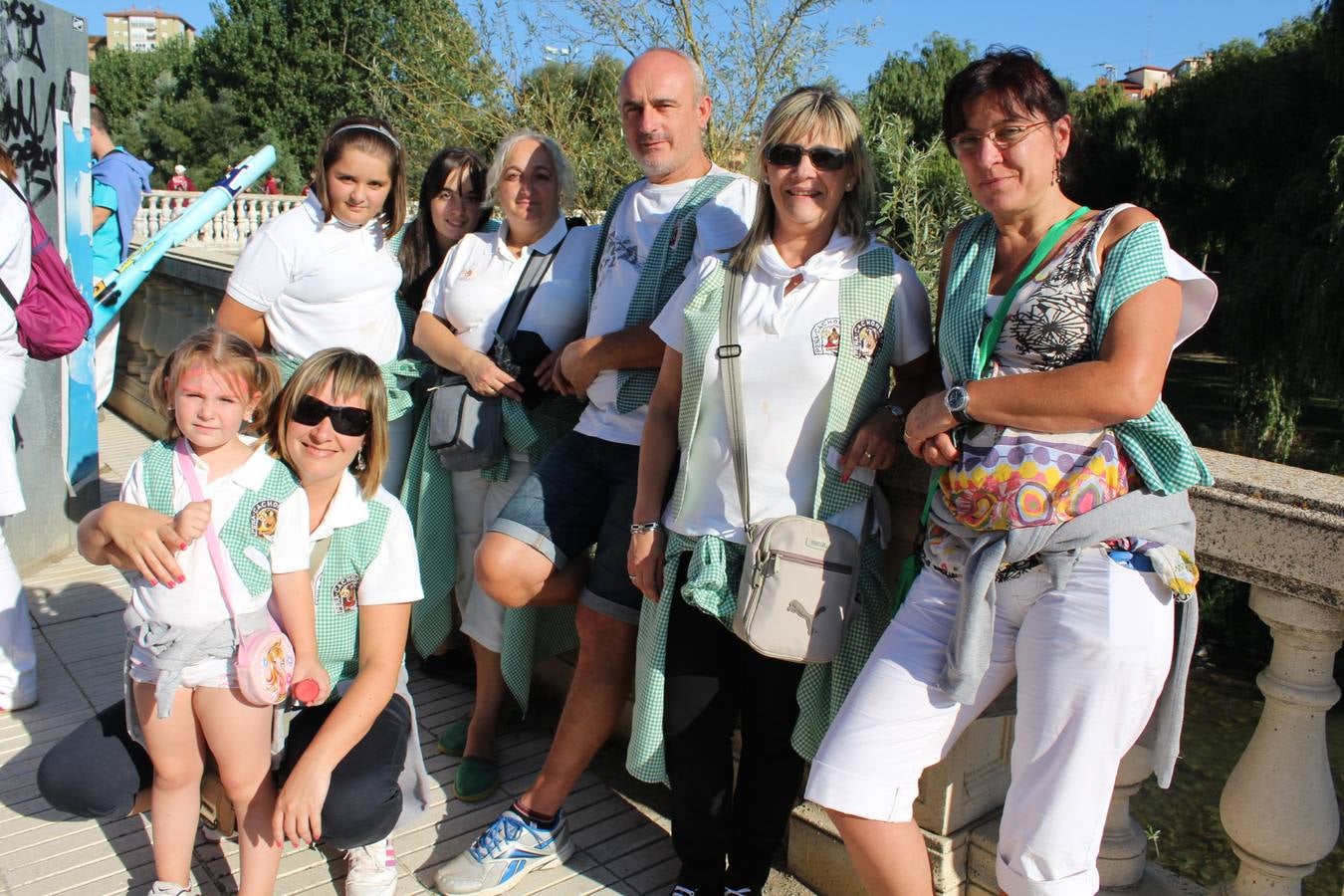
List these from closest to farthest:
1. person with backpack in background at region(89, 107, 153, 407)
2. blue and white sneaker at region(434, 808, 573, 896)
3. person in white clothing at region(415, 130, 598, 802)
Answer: blue and white sneaker at region(434, 808, 573, 896), person in white clothing at region(415, 130, 598, 802), person with backpack in background at region(89, 107, 153, 407)

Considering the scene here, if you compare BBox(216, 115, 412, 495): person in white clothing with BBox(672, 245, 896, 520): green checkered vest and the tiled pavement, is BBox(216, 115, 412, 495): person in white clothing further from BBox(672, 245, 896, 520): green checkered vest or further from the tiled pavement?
BBox(672, 245, 896, 520): green checkered vest

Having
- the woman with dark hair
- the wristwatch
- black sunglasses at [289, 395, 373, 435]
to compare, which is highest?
the woman with dark hair

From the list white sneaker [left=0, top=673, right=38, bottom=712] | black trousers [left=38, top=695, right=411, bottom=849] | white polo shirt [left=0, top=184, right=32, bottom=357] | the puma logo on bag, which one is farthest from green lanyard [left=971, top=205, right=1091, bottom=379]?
white sneaker [left=0, top=673, right=38, bottom=712]

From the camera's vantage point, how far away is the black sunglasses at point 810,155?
235 centimetres

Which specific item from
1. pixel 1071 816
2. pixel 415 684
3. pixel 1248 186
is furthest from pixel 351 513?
pixel 1248 186

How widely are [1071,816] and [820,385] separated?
38.0 inches

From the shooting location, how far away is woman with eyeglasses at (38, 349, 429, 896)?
258cm

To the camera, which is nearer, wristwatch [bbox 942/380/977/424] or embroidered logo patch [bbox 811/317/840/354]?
wristwatch [bbox 942/380/977/424]

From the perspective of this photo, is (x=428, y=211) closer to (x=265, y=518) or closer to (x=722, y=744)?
(x=265, y=518)

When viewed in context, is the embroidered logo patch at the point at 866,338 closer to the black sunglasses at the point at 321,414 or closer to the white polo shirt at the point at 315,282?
the black sunglasses at the point at 321,414

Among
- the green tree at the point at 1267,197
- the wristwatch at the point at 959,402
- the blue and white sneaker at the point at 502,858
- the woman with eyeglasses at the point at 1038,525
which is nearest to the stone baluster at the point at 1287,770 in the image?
the woman with eyeglasses at the point at 1038,525

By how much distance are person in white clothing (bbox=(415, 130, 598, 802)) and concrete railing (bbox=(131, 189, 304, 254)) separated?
16584 millimetres

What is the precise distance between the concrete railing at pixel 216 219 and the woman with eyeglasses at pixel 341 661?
17118 mm

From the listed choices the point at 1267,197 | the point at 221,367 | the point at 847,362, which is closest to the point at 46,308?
the point at 221,367
